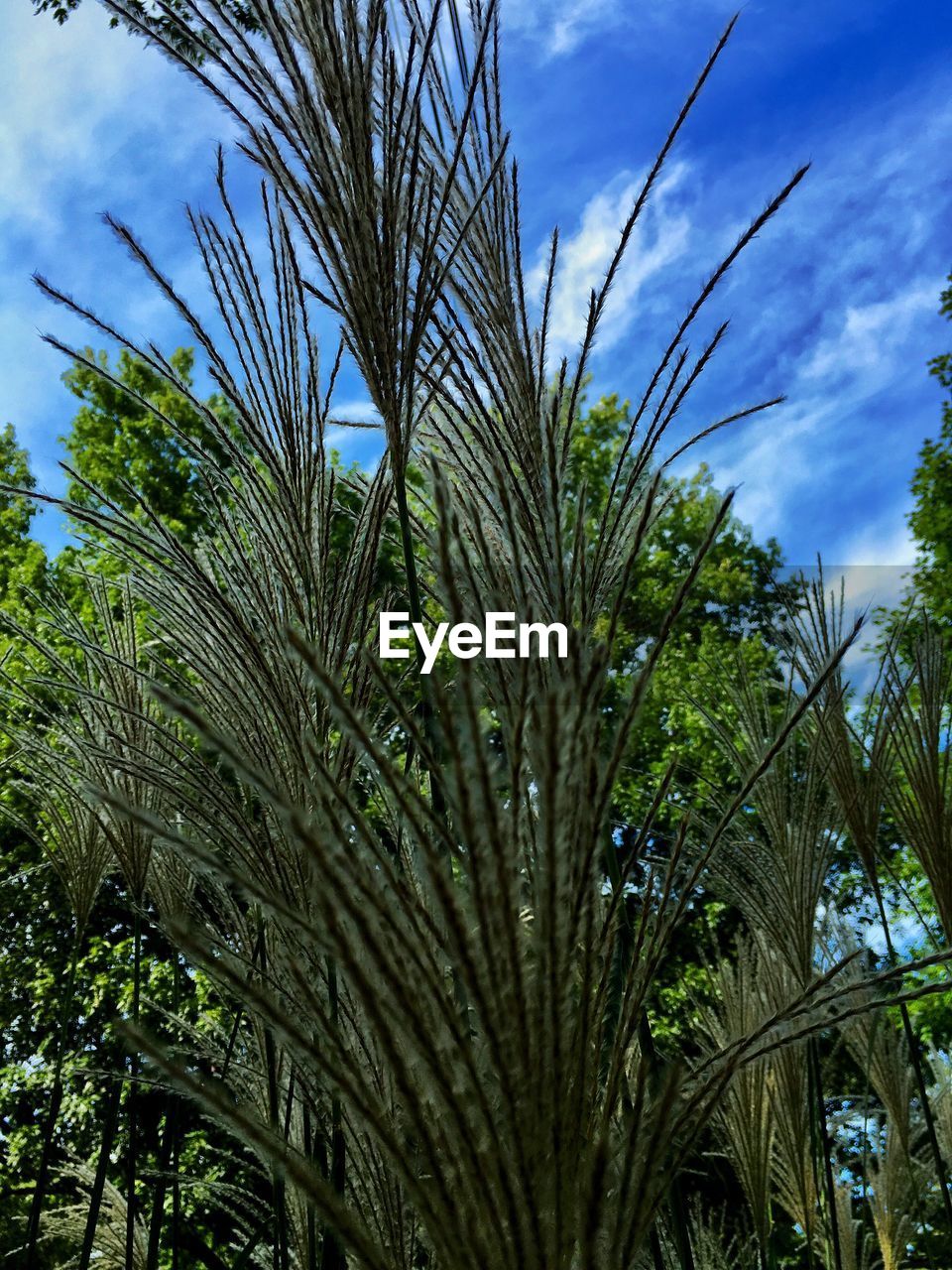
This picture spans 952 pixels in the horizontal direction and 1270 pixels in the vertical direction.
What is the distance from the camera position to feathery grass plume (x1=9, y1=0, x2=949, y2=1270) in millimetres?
560

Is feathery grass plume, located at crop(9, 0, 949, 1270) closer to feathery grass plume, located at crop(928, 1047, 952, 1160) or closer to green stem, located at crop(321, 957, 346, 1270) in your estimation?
green stem, located at crop(321, 957, 346, 1270)

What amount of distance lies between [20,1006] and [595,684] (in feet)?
32.0

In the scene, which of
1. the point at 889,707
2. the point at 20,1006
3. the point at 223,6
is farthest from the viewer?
the point at 20,1006

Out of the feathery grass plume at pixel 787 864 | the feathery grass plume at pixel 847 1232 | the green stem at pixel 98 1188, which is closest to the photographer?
the green stem at pixel 98 1188

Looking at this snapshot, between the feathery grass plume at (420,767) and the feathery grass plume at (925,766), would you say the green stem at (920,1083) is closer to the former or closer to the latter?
the feathery grass plume at (925,766)

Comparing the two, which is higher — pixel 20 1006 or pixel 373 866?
pixel 373 866

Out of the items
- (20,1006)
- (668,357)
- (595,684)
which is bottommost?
(20,1006)

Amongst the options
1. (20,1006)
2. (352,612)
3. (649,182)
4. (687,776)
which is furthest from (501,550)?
(20,1006)

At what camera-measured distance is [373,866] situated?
2.18ft

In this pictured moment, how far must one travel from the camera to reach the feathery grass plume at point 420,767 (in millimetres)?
560

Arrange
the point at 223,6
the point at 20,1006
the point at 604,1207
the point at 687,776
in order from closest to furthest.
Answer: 1. the point at 604,1207
2. the point at 223,6
3. the point at 20,1006
4. the point at 687,776

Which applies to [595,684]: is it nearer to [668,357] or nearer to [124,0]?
[668,357]

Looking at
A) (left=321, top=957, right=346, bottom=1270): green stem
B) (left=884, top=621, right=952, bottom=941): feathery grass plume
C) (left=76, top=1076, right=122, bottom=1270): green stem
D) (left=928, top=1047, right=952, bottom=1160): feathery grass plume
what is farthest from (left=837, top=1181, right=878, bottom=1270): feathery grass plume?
(left=321, top=957, right=346, bottom=1270): green stem

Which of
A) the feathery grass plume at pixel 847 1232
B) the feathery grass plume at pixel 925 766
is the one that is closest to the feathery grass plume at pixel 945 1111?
the feathery grass plume at pixel 847 1232
